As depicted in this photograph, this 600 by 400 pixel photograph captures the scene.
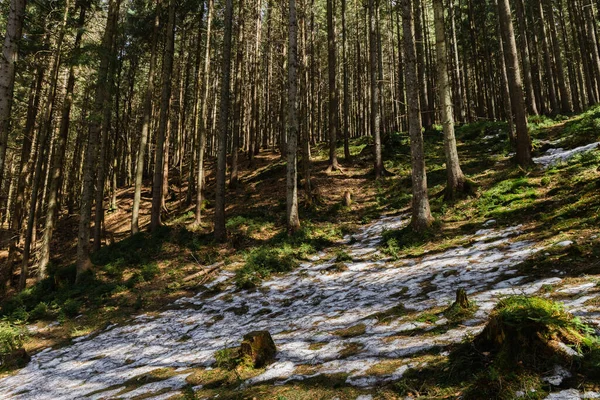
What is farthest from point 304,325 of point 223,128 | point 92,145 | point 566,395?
point 92,145

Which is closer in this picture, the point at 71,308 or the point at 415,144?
the point at 71,308

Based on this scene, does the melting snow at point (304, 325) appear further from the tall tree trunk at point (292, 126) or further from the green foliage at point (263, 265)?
the tall tree trunk at point (292, 126)

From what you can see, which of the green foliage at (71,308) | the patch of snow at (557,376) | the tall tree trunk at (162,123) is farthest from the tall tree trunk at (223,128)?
the patch of snow at (557,376)

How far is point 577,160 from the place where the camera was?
10789 mm

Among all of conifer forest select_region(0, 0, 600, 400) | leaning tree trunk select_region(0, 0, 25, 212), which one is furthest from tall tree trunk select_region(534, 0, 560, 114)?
leaning tree trunk select_region(0, 0, 25, 212)

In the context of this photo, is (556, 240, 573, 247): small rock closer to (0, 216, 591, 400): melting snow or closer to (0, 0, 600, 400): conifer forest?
(0, 0, 600, 400): conifer forest

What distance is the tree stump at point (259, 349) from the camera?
4.40m

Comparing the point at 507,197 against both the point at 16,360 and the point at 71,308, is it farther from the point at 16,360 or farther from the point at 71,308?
the point at 71,308

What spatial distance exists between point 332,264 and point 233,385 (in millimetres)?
5936

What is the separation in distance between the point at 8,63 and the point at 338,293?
745 centimetres

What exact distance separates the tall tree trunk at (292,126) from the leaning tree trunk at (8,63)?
25.5 ft

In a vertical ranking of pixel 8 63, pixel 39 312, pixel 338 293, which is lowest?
pixel 39 312

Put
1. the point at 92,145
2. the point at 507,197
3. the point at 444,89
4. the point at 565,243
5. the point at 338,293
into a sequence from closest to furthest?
1. the point at 565,243
2. the point at 338,293
3. the point at 507,197
4. the point at 444,89
5. the point at 92,145

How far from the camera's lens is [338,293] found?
23.8 feet
